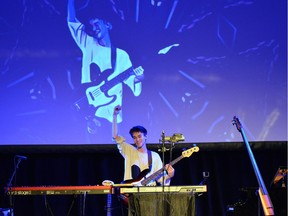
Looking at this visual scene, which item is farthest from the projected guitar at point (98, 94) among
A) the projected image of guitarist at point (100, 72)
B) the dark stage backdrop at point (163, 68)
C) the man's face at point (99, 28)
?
the man's face at point (99, 28)

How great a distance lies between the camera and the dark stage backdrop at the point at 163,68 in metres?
5.32

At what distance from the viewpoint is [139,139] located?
16.1 ft

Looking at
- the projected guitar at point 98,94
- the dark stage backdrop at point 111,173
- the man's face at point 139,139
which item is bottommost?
the dark stage backdrop at point 111,173

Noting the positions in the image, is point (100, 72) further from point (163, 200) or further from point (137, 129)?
point (163, 200)

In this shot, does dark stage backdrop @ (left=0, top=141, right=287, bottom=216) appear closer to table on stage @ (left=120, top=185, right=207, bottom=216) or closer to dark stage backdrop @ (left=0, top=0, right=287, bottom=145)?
dark stage backdrop @ (left=0, top=0, right=287, bottom=145)

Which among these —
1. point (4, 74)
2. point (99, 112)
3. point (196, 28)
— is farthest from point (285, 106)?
point (4, 74)

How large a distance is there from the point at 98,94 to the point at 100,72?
300 mm

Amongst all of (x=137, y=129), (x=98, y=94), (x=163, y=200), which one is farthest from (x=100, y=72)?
(x=163, y=200)

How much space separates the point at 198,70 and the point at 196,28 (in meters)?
0.58

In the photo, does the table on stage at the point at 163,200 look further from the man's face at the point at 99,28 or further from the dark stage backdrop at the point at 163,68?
the man's face at the point at 99,28

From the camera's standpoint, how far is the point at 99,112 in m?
5.30

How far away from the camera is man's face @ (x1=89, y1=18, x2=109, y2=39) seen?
214 inches

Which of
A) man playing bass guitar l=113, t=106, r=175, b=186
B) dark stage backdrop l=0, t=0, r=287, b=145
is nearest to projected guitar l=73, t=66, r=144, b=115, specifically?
dark stage backdrop l=0, t=0, r=287, b=145

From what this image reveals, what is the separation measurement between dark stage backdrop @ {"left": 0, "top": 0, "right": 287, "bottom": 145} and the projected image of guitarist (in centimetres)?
8
